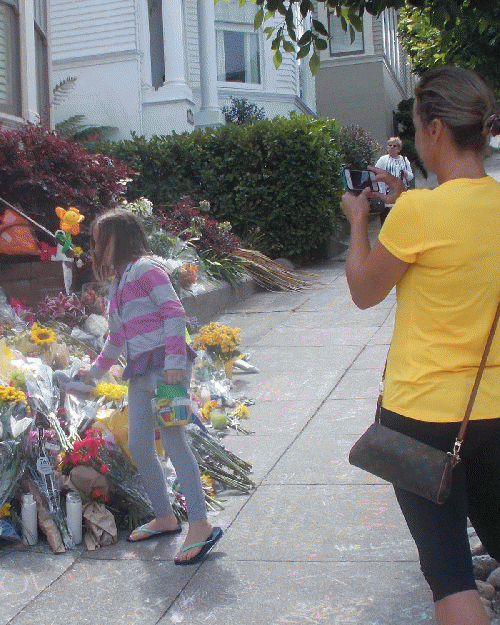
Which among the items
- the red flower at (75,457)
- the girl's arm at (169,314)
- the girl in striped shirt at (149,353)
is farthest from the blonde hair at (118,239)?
the red flower at (75,457)

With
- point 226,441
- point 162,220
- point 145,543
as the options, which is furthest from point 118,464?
point 162,220

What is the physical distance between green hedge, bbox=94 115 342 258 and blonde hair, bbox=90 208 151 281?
7597 mm

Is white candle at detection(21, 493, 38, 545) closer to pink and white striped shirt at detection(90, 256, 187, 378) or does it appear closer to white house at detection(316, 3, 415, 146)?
pink and white striped shirt at detection(90, 256, 187, 378)

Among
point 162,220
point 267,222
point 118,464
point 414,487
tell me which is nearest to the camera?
point 414,487

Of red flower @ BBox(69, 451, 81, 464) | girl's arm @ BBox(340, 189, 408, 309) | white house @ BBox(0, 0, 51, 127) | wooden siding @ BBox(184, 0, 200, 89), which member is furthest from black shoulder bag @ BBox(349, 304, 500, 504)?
wooden siding @ BBox(184, 0, 200, 89)

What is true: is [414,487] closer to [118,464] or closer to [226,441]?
[118,464]

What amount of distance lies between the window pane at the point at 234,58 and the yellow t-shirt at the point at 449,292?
18.9m

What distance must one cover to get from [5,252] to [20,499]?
2811 mm

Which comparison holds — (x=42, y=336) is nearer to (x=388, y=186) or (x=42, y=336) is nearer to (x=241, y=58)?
(x=388, y=186)

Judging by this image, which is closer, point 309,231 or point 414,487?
point 414,487

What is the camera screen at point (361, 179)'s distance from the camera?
94.7 inches

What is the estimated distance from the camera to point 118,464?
3992 millimetres

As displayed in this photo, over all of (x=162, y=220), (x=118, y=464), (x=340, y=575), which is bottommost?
(x=340, y=575)

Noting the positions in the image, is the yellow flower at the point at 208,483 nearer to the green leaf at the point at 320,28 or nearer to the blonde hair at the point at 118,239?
the blonde hair at the point at 118,239
